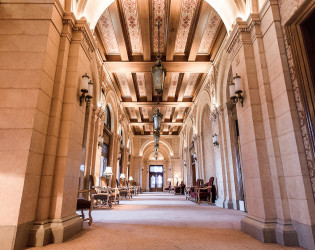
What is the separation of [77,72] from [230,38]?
287cm

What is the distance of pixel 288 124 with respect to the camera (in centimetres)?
260

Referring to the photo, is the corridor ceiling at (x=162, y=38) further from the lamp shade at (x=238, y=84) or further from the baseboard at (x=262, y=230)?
the baseboard at (x=262, y=230)

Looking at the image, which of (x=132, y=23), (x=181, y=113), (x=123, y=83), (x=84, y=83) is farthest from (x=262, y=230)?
(x=181, y=113)

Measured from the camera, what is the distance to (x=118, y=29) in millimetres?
6449

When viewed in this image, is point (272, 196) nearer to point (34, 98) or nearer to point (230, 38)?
point (230, 38)

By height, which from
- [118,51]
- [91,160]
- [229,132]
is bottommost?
[91,160]

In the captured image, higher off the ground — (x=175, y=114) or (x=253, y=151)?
(x=175, y=114)

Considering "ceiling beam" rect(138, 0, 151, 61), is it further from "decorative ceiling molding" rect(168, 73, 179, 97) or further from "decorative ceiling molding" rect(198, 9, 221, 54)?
"decorative ceiling molding" rect(168, 73, 179, 97)

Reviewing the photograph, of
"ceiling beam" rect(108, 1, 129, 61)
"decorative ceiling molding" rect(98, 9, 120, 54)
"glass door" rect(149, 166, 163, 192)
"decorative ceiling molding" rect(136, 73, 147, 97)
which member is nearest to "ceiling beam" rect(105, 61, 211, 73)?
"ceiling beam" rect(108, 1, 129, 61)

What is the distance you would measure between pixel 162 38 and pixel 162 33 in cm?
29

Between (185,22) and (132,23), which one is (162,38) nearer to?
(185,22)

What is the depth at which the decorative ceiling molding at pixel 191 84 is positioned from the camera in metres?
9.82

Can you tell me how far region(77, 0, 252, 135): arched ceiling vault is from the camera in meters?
4.31

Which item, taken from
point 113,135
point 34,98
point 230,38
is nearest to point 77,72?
point 34,98
